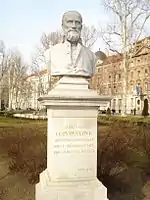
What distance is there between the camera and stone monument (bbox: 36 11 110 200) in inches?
216

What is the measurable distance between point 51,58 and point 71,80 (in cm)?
55

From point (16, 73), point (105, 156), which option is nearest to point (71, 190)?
point (105, 156)

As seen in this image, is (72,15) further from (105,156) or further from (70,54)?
(105,156)

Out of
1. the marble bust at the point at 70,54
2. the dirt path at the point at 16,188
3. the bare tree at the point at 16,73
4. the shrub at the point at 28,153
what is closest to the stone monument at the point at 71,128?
the marble bust at the point at 70,54

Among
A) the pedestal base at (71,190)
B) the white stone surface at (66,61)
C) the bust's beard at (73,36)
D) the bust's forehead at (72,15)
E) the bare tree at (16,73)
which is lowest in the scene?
the pedestal base at (71,190)

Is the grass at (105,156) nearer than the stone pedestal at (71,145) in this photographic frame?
No

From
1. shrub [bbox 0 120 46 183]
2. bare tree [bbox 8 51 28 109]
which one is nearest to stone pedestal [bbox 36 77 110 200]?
shrub [bbox 0 120 46 183]

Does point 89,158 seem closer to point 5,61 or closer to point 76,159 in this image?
point 76,159

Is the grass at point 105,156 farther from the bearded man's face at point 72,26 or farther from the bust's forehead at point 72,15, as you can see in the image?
the bust's forehead at point 72,15

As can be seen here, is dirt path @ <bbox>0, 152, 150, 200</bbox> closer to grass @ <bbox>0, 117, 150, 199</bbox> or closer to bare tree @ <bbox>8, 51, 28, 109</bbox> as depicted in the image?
grass @ <bbox>0, 117, 150, 199</bbox>

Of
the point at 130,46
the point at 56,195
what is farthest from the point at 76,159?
the point at 130,46

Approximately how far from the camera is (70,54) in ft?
19.1

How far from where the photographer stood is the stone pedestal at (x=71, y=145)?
5488 mm

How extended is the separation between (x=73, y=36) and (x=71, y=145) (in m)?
1.94
